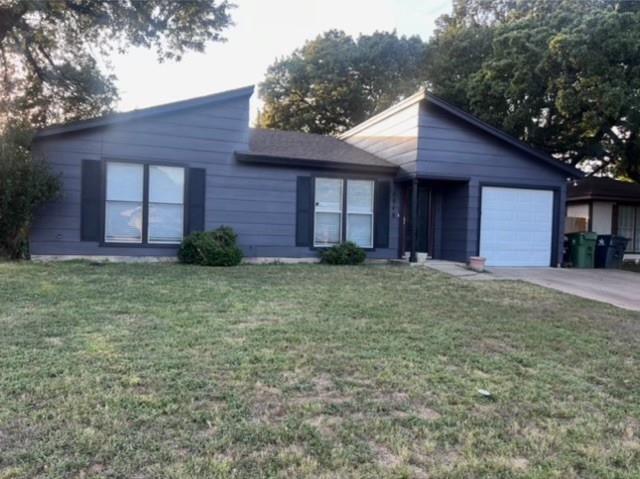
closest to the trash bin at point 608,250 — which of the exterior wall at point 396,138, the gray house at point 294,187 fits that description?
the gray house at point 294,187

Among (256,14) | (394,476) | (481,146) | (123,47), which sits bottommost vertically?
(394,476)

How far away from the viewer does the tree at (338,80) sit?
2622cm

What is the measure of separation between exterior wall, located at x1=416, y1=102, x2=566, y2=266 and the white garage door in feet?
0.73

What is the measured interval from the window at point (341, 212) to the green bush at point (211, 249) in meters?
2.17

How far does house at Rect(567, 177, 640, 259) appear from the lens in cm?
1623

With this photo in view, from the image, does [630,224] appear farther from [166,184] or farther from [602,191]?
[166,184]

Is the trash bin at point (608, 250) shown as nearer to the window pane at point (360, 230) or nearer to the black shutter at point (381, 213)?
the black shutter at point (381, 213)

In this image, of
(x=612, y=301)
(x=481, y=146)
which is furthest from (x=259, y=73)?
(x=612, y=301)

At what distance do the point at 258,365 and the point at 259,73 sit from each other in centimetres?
2635

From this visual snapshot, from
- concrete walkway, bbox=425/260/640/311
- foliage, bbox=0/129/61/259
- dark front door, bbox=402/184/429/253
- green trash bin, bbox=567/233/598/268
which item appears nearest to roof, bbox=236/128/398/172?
dark front door, bbox=402/184/429/253

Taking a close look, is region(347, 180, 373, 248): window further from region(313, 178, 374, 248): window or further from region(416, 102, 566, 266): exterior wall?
region(416, 102, 566, 266): exterior wall

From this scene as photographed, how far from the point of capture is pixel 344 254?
11.0 m

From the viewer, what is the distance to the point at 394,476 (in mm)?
2268

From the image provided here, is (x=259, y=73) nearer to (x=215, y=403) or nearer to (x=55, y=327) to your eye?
(x=55, y=327)
